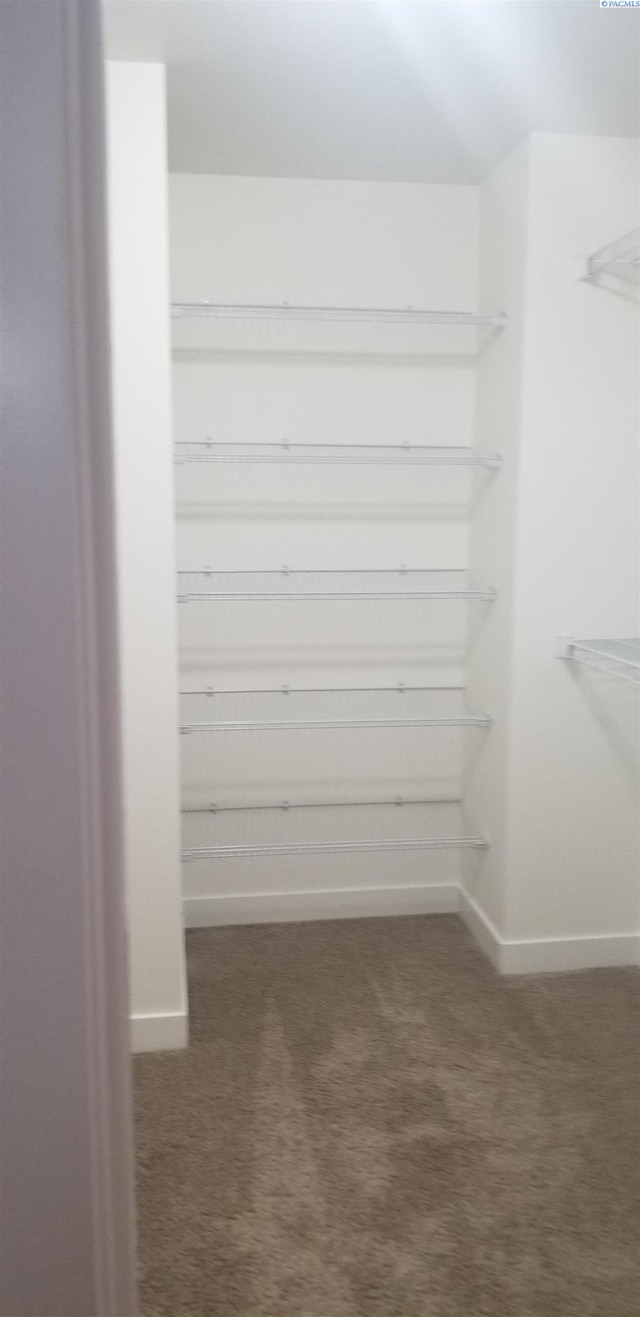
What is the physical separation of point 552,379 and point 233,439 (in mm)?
921

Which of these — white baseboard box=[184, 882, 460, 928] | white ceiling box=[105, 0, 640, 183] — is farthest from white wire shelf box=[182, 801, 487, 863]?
white ceiling box=[105, 0, 640, 183]

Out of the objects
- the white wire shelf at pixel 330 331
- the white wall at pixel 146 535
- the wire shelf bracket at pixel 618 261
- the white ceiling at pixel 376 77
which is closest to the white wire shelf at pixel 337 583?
the white wall at pixel 146 535

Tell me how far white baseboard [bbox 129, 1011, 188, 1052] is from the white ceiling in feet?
7.11

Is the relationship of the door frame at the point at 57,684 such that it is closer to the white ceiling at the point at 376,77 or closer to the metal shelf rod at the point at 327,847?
the white ceiling at the point at 376,77

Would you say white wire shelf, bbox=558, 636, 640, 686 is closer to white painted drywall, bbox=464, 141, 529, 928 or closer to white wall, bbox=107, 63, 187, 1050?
white painted drywall, bbox=464, 141, 529, 928

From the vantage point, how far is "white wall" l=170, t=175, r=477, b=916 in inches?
102

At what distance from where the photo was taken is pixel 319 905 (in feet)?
9.49

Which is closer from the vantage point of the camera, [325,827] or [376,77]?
[376,77]

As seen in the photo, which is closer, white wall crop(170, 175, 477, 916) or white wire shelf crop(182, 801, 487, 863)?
white wall crop(170, 175, 477, 916)

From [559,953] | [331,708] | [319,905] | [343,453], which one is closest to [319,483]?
[343,453]

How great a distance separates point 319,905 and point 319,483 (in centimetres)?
134

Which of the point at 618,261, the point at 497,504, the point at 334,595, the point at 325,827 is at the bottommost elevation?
the point at 325,827

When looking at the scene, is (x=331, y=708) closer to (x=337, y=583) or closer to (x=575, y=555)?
(x=337, y=583)

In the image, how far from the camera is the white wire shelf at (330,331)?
2.60 m
